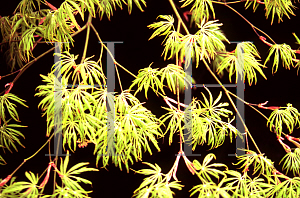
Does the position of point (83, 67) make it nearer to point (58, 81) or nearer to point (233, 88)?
point (58, 81)

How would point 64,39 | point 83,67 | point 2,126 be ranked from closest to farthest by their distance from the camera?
point 83,67, point 64,39, point 2,126

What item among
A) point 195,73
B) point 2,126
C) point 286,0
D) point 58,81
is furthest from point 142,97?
point 286,0

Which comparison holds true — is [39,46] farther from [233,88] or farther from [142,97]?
[233,88]

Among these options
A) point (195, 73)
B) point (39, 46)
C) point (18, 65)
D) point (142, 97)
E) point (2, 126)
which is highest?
point (39, 46)

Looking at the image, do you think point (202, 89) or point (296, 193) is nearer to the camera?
point (296, 193)

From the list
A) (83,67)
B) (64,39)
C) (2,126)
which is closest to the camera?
(83,67)

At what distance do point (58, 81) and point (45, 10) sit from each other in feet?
1.76

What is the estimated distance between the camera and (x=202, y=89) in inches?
55.9

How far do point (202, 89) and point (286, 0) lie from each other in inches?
29.3

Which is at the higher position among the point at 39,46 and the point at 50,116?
the point at 39,46

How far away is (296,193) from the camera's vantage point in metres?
1.27

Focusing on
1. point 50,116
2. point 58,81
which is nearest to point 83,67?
point 58,81

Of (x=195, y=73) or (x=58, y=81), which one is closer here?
(x=58, y=81)

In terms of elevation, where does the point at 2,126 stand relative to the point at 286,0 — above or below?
below
